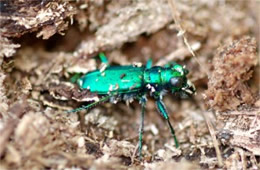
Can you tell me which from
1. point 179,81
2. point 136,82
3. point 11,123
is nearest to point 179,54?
point 179,81

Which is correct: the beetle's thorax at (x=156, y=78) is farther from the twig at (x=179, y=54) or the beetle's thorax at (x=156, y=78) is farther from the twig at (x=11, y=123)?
the twig at (x=11, y=123)

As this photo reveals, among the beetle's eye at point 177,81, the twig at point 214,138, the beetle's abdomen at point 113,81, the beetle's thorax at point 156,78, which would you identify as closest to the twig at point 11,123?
the beetle's abdomen at point 113,81

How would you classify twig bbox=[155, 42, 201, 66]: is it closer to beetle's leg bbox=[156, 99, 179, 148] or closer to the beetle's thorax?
the beetle's thorax

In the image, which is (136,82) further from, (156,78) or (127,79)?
(156,78)

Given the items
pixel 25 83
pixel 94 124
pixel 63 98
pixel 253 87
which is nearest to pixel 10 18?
pixel 25 83

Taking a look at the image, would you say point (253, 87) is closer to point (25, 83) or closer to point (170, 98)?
point (170, 98)

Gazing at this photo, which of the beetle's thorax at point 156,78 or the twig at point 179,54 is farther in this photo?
the twig at point 179,54
